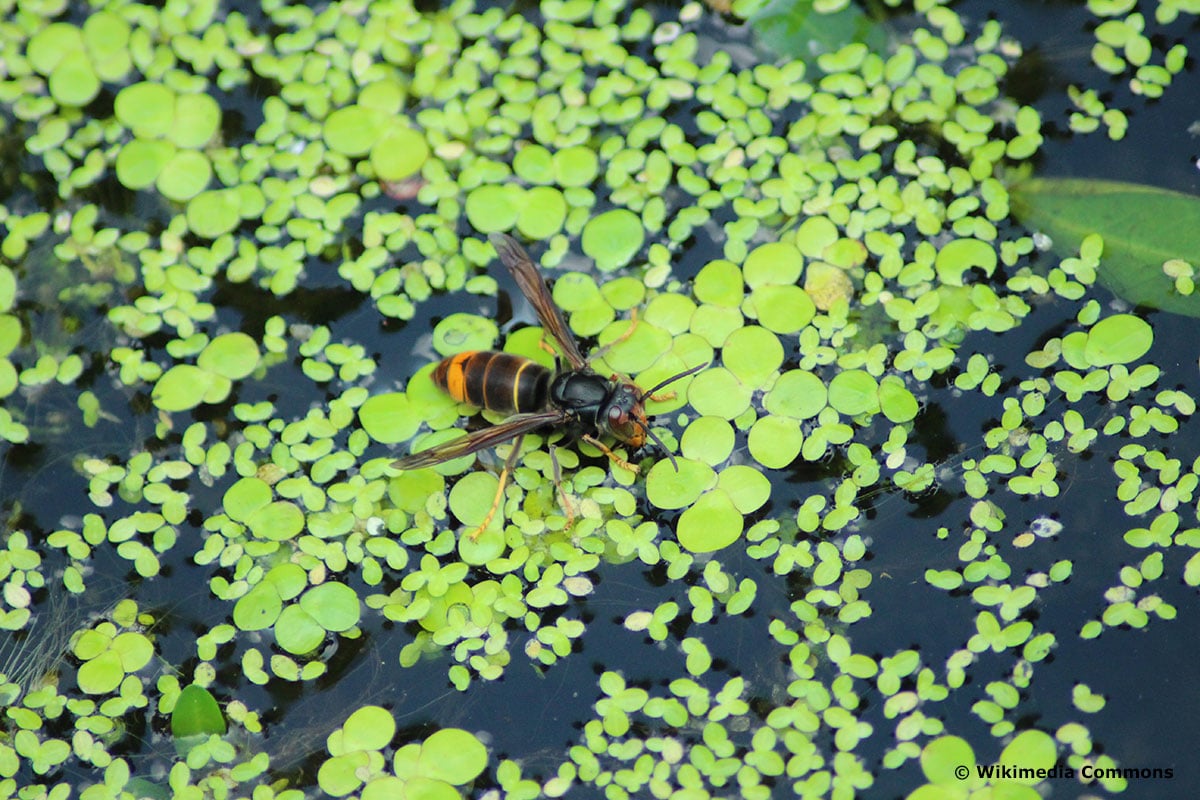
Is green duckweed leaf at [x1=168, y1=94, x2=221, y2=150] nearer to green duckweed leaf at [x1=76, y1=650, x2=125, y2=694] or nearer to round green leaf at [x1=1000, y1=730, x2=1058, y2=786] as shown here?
green duckweed leaf at [x1=76, y1=650, x2=125, y2=694]

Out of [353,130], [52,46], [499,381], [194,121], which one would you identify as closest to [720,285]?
[499,381]

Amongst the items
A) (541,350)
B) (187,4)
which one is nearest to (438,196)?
(541,350)

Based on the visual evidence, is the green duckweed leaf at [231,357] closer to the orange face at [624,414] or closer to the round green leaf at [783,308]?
the orange face at [624,414]

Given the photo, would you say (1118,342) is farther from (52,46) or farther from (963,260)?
(52,46)

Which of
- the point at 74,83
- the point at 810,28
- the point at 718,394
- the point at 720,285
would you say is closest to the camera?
the point at 718,394

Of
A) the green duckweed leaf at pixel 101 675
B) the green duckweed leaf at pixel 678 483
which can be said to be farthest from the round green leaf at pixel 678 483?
the green duckweed leaf at pixel 101 675

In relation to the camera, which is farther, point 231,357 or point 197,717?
point 231,357

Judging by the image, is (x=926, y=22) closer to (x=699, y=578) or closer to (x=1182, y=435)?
(x=1182, y=435)
